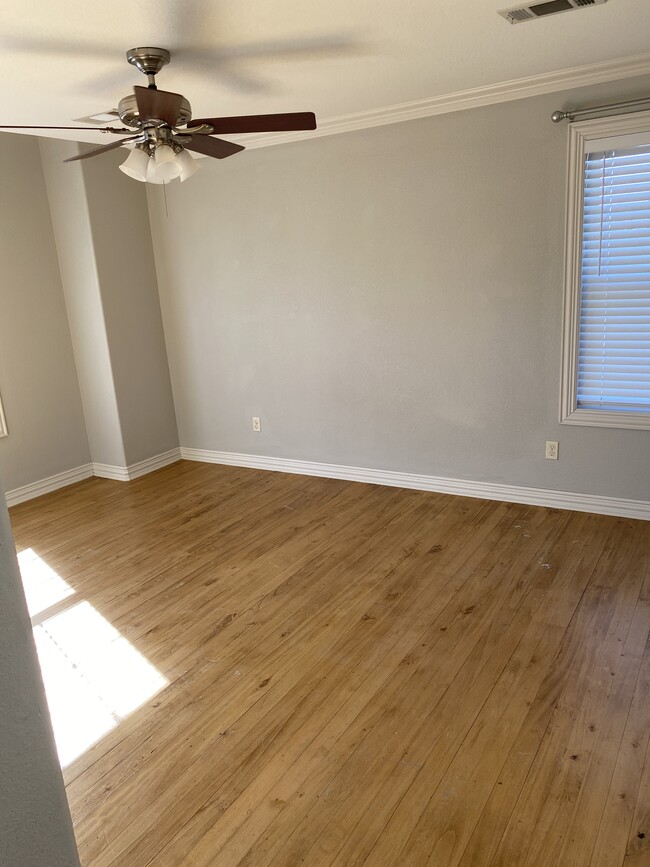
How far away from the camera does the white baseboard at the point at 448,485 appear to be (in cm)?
371

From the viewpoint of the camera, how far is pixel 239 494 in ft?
15.0

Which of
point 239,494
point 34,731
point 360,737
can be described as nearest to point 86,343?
point 239,494

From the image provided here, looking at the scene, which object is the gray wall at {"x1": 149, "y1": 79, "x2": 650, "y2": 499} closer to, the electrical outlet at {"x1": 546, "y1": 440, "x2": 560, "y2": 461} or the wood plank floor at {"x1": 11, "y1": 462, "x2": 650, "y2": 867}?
the electrical outlet at {"x1": 546, "y1": 440, "x2": 560, "y2": 461}

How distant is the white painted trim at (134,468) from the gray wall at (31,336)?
0.26 m

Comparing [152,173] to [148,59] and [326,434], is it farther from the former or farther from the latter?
[326,434]

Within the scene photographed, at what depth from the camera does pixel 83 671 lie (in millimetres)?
2590

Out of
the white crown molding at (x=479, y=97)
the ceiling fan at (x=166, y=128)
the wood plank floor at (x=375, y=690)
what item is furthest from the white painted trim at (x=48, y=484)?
the ceiling fan at (x=166, y=128)

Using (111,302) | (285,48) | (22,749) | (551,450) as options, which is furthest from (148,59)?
(551,450)

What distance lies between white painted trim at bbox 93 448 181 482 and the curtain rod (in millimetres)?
3700

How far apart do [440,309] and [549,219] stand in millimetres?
803

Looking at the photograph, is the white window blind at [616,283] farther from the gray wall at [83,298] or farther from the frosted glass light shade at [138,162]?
the gray wall at [83,298]

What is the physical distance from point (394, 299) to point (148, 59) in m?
2.03

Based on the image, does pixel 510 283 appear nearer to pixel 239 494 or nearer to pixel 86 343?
A: pixel 239 494

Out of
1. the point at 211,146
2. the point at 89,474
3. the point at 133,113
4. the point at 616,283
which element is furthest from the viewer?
the point at 89,474
